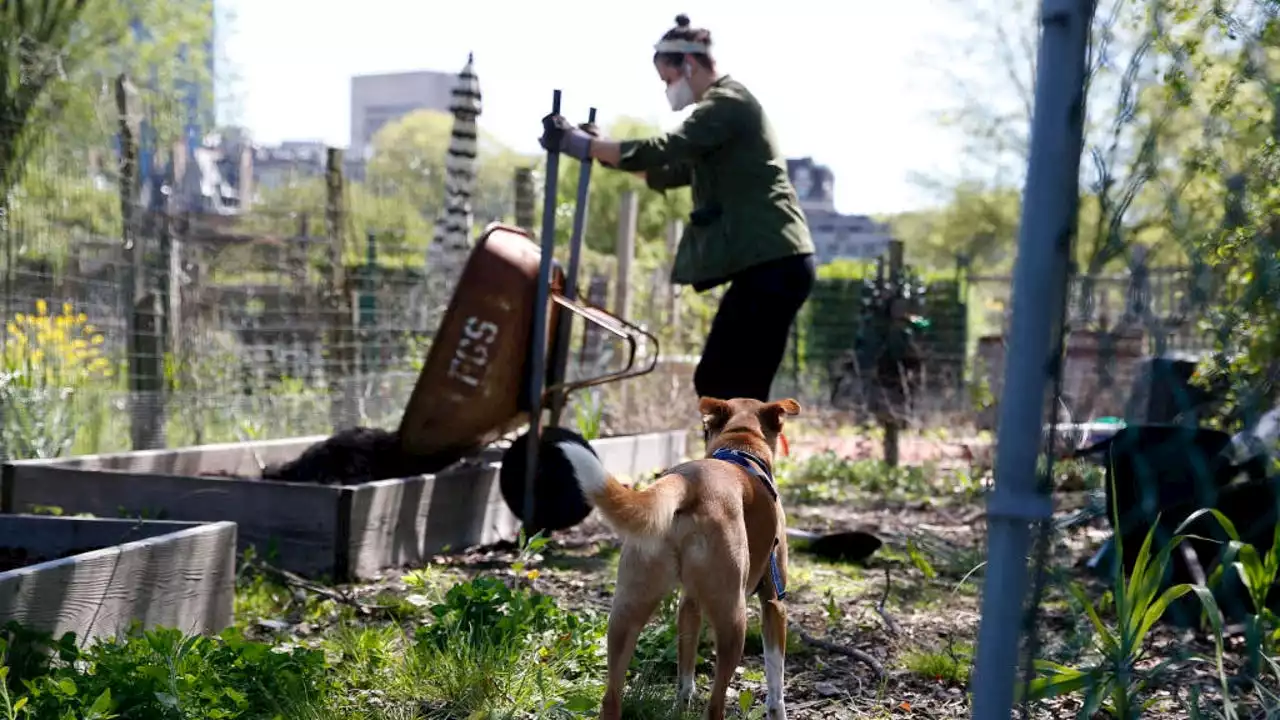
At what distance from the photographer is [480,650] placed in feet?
11.2

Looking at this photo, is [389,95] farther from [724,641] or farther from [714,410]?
[724,641]

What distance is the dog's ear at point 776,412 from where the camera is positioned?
402 centimetres

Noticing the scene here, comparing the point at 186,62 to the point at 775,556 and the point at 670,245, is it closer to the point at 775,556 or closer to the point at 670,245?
the point at 670,245

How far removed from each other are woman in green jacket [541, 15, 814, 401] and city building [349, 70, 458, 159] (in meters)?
143

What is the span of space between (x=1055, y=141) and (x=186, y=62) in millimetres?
25003

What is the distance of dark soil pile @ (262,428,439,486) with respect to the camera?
235 inches

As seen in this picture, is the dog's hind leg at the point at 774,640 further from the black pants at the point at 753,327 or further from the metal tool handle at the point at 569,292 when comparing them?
the metal tool handle at the point at 569,292

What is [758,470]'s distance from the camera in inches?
142

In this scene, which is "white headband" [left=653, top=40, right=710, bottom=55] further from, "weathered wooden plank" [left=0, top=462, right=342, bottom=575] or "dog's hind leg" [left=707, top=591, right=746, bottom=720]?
"dog's hind leg" [left=707, top=591, right=746, bottom=720]

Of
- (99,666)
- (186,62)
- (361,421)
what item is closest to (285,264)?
(361,421)

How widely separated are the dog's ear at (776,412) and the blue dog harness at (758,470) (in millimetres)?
348

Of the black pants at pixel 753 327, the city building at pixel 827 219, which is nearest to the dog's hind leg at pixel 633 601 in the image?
the black pants at pixel 753 327

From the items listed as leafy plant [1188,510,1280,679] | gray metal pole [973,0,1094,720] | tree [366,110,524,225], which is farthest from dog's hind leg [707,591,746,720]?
tree [366,110,524,225]

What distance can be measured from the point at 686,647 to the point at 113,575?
1.64m
